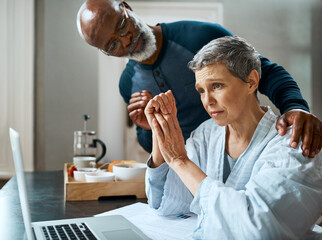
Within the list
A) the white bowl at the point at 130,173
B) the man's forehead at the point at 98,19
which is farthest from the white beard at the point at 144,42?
the white bowl at the point at 130,173

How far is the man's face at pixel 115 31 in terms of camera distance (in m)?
1.55

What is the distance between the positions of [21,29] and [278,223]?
3.18m

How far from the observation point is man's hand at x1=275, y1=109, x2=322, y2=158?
38.2 inches

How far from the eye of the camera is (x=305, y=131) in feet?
3.27

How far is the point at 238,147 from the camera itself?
4.05ft

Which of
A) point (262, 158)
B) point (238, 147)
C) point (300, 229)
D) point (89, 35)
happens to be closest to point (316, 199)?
point (300, 229)

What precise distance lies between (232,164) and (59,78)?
257 cm

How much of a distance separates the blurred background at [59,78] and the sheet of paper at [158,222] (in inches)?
83.9

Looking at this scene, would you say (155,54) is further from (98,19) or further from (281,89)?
(281,89)

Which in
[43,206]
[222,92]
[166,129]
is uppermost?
[222,92]

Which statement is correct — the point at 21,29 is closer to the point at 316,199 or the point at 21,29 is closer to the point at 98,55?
the point at 98,55

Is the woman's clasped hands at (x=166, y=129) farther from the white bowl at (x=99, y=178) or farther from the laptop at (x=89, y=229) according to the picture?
the white bowl at (x=99, y=178)

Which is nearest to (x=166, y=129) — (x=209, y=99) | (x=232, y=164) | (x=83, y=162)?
(x=209, y=99)

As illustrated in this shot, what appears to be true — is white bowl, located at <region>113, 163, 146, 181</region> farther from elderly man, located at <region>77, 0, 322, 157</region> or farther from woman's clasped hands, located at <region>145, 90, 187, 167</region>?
woman's clasped hands, located at <region>145, 90, 187, 167</region>
